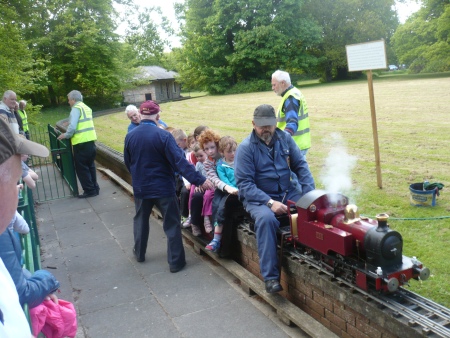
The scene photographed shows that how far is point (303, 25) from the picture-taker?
157 feet

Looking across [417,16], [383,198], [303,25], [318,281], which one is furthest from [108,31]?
[318,281]

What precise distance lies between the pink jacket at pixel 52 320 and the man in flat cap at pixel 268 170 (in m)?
1.89

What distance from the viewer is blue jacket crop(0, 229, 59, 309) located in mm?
2402

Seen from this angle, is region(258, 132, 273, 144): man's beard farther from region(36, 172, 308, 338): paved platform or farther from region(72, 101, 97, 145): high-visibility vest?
region(72, 101, 97, 145): high-visibility vest

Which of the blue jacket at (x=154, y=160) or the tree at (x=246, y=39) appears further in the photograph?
the tree at (x=246, y=39)

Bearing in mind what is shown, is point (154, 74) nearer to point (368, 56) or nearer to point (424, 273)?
point (368, 56)

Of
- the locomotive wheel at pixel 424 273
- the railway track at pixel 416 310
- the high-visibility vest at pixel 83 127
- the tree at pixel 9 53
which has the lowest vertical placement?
the railway track at pixel 416 310

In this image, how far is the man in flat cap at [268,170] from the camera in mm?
4465

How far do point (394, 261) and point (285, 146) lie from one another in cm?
182

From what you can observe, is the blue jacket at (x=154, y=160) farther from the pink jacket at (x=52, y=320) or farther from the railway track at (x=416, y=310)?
the railway track at (x=416, y=310)

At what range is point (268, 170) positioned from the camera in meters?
4.66

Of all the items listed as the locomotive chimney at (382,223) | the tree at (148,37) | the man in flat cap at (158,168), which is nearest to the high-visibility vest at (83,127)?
the man in flat cap at (158,168)

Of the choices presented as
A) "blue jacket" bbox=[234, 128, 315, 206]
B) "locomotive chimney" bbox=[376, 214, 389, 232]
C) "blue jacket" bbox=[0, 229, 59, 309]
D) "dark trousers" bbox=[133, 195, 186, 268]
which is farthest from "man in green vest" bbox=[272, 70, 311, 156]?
"blue jacket" bbox=[0, 229, 59, 309]

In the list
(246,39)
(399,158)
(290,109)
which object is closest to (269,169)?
(290,109)
